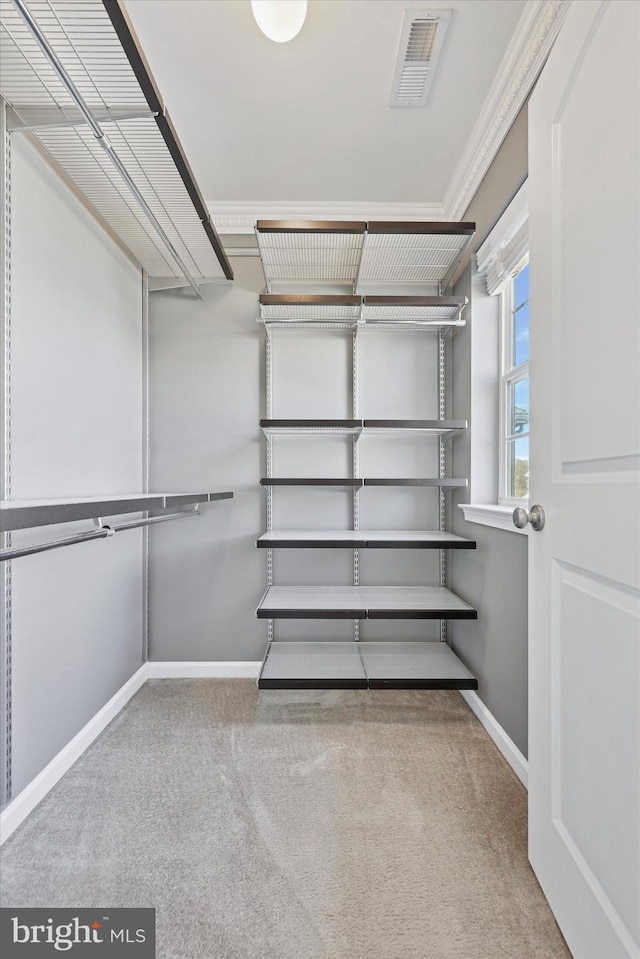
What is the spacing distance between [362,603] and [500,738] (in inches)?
28.6

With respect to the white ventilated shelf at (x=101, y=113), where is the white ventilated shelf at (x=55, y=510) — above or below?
below

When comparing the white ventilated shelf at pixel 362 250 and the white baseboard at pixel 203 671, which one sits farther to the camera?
the white baseboard at pixel 203 671

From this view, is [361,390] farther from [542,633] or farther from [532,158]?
[542,633]

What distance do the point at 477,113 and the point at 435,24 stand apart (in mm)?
435

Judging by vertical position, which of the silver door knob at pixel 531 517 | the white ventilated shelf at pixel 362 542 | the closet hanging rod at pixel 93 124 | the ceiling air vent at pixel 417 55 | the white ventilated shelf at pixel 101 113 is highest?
the ceiling air vent at pixel 417 55

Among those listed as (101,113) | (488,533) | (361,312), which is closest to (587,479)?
Result: (488,533)

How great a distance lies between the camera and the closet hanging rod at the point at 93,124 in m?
1.01

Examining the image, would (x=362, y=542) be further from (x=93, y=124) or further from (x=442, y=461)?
(x=93, y=124)

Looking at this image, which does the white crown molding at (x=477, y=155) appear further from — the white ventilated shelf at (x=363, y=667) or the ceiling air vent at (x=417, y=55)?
the white ventilated shelf at (x=363, y=667)

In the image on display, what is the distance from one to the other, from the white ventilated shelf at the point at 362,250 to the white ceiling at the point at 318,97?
0.37 m

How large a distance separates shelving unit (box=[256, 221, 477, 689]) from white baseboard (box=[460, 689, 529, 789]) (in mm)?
153

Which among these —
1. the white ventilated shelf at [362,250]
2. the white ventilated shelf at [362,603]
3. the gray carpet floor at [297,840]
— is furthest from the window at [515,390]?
the gray carpet floor at [297,840]

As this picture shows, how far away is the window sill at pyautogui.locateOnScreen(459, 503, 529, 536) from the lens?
1665 mm

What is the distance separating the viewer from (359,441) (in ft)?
8.33
